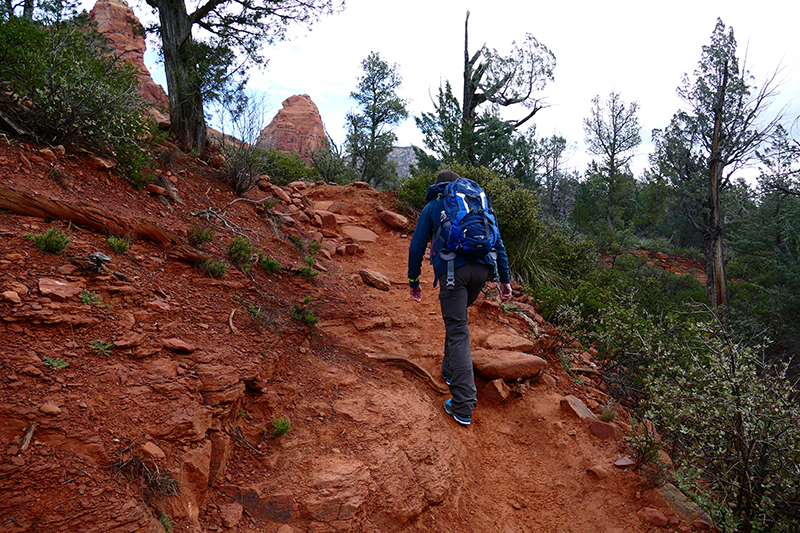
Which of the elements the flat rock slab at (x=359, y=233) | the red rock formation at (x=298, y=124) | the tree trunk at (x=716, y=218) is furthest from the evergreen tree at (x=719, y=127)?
the red rock formation at (x=298, y=124)

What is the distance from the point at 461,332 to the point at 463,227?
35.7 inches

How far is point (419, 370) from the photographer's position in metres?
4.08

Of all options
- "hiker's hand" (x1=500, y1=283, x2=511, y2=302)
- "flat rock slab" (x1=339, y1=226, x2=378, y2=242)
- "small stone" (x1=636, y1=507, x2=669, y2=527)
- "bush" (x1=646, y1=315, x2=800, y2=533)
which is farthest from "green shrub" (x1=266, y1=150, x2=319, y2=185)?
"small stone" (x1=636, y1=507, x2=669, y2=527)

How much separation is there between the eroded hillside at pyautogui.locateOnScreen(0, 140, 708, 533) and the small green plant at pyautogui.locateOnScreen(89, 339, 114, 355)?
12mm

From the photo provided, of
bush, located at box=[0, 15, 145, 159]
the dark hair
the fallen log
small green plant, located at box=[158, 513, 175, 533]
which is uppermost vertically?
bush, located at box=[0, 15, 145, 159]

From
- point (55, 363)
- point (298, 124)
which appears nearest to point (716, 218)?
point (55, 363)

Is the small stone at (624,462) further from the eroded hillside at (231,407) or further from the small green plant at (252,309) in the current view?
the small green plant at (252,309)

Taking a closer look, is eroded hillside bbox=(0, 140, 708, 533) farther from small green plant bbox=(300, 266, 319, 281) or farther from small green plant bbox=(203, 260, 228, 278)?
small green plant bbox=(300, 266, 319, 281)

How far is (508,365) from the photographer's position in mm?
4207

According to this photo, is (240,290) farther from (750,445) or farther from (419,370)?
(750,445)

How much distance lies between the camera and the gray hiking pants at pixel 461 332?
3607mm

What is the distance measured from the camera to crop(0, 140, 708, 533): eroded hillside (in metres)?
2.00

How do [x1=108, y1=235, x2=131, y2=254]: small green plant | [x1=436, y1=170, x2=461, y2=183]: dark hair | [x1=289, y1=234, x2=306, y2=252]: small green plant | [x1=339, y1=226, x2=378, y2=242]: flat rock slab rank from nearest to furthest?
[x1=108, y1=235, x2=131, y2=254]: small green plant < [x1=436, y1=170, x2=461, y2=183]: dark hair < [x1=289, y1=234, x2=306, y2=252]: small green plant < [x1=339, y1=226, x2=378, y2=242]: flat rock slab

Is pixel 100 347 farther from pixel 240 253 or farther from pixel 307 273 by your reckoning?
pixel 307 273
